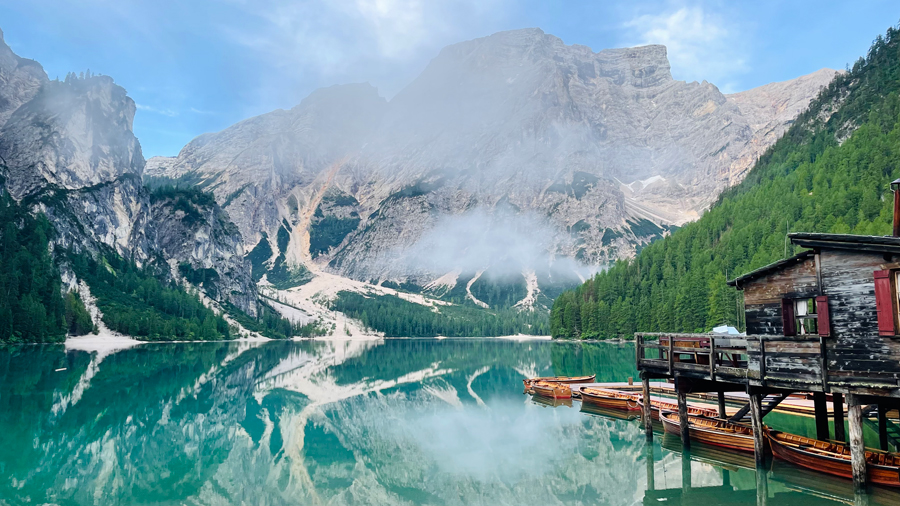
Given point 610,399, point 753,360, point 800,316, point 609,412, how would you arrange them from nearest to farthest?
point 800,316 < point 753,360 < point 609,412 < point 610,399

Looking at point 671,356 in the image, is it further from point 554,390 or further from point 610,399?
point 554,390

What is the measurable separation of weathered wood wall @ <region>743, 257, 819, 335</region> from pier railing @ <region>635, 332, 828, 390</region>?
555 mm

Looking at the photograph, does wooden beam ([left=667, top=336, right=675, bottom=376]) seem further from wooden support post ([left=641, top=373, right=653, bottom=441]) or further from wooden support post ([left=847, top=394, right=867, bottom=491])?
wooden support post ([left=847, top=394, right=867, bottom=491])

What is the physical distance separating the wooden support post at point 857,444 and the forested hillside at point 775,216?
6835cm

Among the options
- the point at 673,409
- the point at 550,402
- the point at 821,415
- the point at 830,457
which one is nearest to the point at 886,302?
the point at 830,457

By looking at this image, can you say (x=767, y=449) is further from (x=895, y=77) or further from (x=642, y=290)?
(x=895, y=77)

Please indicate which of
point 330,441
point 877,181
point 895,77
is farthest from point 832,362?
point 895,77

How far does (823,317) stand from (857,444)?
5.02 m

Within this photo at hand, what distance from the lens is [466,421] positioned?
4409 cm

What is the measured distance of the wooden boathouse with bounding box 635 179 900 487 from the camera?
19.9 meters

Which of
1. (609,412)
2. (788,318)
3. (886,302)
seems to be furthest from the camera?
(609,412)

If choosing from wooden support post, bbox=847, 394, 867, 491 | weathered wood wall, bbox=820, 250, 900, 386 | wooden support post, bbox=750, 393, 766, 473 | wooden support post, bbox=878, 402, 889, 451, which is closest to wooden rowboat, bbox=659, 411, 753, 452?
wooden support post, bbox=750, 393, 766, 473

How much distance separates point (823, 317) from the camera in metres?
21.4

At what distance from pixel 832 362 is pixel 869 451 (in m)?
4.56
